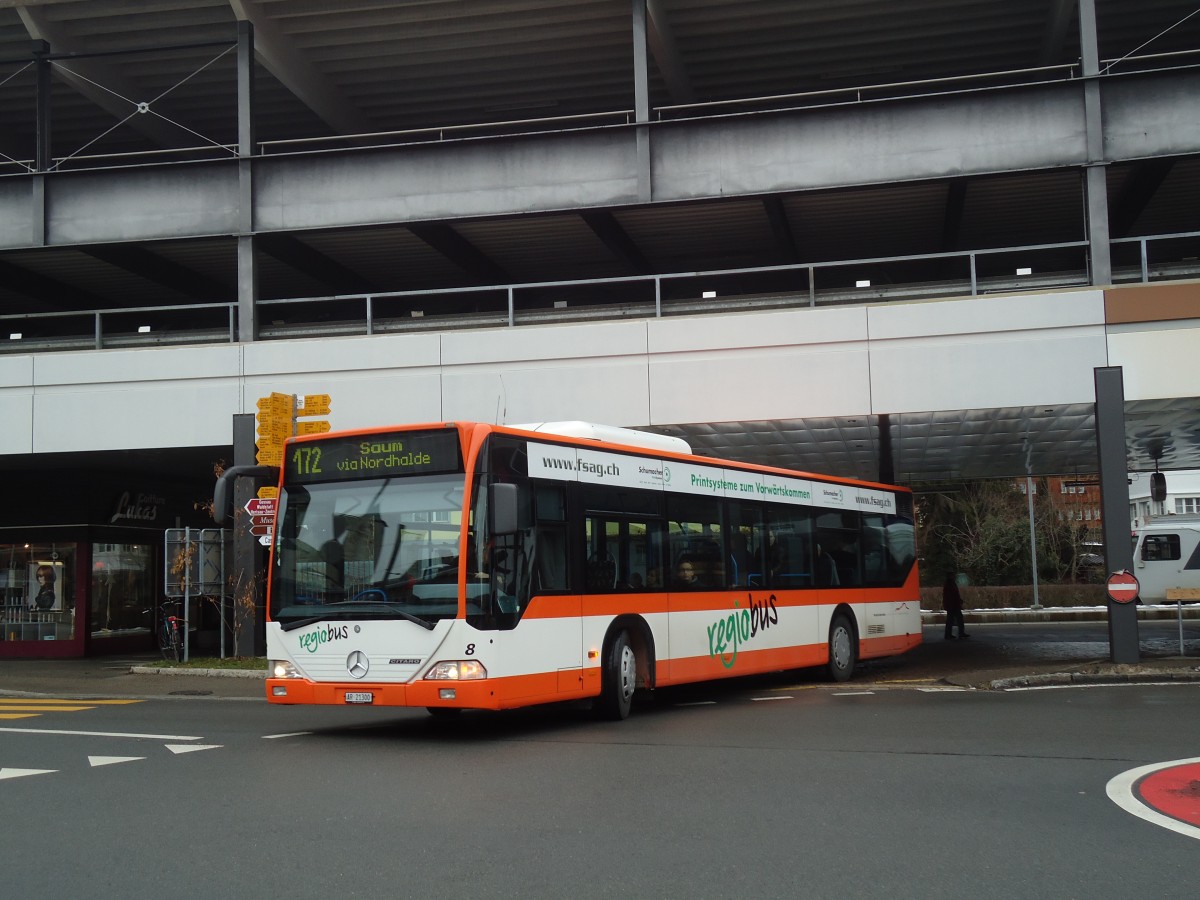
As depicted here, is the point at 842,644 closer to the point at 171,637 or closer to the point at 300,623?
the point at 300,623

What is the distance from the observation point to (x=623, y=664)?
528 inches

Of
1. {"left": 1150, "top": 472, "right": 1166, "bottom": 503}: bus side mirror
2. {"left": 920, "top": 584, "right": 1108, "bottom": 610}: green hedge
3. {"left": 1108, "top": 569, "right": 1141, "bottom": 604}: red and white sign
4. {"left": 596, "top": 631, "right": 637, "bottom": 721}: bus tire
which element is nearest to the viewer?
{"left": 596, "top": 631, "right": 637, "bottom": 721}: bus tire

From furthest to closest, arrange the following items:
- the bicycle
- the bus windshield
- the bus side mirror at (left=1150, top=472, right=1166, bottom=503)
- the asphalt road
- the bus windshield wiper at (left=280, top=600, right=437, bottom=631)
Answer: the bus side mirror at (left=1150, top=472, right=1166, bottom=503) → the bicycle → the bus windshield → the bus windshield wiper at (left=280, top=600, right=437, bottom=631) → the asphalt road

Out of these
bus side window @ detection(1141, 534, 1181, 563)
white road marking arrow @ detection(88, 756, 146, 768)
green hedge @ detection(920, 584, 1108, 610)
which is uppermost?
bus side window @ detection(1141, 534, 1181, 563)

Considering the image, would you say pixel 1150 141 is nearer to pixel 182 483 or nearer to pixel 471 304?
pixel 471 304

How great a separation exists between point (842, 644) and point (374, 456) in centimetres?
928

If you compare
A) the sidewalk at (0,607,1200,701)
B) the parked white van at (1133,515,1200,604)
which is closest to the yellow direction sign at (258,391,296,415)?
the sidewalk at (0,607,1200,701)

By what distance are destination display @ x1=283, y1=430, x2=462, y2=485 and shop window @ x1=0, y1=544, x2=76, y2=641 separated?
16617 mm

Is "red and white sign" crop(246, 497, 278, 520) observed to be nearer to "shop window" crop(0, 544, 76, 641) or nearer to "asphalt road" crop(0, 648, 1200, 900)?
"asphalt road" crop(0, 648, 1200, 900)

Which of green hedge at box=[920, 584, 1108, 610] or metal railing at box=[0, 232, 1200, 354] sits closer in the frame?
metal railing at box=[0, 232, 1200, 354]

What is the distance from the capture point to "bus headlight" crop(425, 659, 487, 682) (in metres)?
11.2

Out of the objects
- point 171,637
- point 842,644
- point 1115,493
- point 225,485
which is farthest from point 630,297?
point 225,485

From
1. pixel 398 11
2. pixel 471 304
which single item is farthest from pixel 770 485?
pixel 471 304

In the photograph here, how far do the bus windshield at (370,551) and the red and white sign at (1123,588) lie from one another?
1082 centimetres
